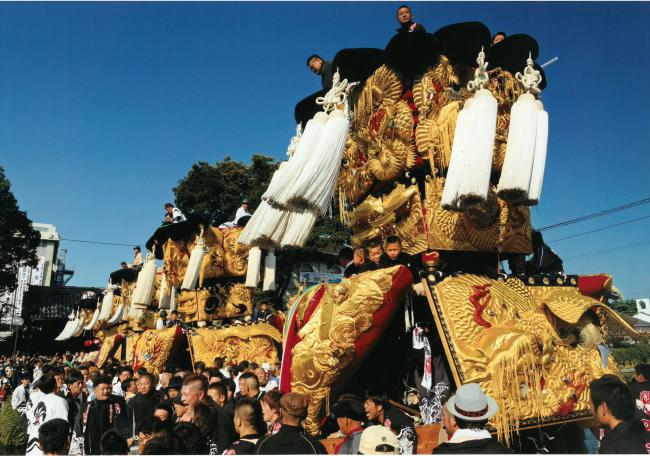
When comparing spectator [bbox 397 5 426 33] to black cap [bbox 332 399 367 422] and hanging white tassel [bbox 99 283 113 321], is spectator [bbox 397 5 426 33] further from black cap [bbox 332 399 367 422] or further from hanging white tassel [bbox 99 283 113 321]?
hanging white tassel [bbox 99 283 113 321]

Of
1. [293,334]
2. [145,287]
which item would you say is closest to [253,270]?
[145,287]

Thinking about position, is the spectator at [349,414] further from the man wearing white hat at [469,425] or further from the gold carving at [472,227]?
the gold carving at [472,227]

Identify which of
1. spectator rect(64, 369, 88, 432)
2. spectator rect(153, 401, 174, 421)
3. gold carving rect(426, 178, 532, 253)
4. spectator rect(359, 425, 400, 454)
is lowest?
spectator rect(64, 369, 88, 432)

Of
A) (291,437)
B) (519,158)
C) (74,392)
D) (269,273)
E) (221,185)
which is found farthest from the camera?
(221,185)

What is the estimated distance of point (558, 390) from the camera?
16.3 ft

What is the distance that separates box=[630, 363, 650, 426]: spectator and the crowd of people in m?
0.01

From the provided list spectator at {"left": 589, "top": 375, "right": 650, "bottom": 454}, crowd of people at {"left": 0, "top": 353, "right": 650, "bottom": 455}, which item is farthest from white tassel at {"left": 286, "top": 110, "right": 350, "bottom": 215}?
spectator at {"left": 589, "top": 375, "right": 650, "bottom": 454}

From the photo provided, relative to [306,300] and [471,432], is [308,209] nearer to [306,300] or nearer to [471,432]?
[306,300]

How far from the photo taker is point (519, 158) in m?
5.12

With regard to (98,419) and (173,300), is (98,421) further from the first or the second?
(173,300)

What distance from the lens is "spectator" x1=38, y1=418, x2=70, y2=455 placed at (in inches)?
133

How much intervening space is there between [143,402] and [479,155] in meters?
4.19

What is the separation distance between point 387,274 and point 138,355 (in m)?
9.32

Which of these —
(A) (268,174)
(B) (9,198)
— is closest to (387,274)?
(A) (268,174)
